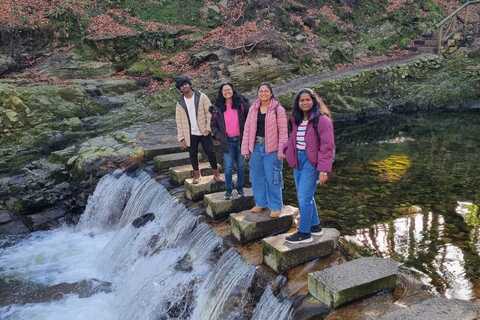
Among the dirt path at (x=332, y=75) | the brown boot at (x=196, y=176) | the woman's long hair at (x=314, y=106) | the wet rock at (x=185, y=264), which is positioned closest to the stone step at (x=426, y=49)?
the dirt path at (x=332, y=75)

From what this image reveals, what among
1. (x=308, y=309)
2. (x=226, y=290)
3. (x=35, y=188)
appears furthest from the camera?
(x=35, y=188)

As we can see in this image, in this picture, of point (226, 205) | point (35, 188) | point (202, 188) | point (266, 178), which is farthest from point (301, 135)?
point (35, 188)

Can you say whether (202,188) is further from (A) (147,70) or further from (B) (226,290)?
(A) (147,70)

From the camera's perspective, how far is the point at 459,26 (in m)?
22.0

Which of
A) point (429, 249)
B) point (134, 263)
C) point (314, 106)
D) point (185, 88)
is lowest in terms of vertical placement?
point (134, 263)

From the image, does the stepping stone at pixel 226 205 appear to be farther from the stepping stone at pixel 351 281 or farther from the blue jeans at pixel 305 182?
the stepping stone at pixel 351 281

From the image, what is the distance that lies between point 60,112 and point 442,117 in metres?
14.3

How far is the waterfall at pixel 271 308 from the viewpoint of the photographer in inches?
204

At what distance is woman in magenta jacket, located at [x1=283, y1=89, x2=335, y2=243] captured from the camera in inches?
204

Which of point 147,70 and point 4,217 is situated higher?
point 147,70

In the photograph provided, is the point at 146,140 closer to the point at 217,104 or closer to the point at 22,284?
the point at 22,284

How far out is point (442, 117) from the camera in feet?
57.1

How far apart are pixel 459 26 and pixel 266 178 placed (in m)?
19.9

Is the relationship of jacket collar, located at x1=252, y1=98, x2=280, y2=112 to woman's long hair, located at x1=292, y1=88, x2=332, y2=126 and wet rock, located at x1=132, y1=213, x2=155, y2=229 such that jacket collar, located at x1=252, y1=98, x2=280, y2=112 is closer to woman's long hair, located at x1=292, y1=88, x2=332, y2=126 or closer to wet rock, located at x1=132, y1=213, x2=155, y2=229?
woman's long hair, located at x1=292, y1=88, x2=332, y2=126
